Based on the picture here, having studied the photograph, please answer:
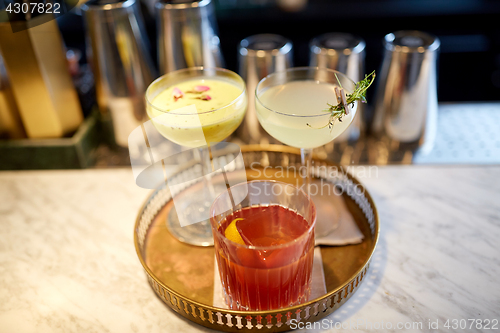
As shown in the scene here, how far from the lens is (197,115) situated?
39.6 inches

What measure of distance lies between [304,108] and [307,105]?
0.01 metres

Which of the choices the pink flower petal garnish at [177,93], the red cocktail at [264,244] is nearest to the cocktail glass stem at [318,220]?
the red cocktail at [264,244]

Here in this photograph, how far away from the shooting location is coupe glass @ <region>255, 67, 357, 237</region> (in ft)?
3.17

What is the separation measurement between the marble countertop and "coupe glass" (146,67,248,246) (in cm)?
16

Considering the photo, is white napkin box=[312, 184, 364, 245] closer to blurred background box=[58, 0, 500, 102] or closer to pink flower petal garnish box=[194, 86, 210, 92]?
pink flower petal garnish box=[194, 86, 210, 92]

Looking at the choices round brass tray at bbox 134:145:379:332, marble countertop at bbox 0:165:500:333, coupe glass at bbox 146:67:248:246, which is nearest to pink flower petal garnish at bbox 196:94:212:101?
coupe glass at bbox 146:67:248:246

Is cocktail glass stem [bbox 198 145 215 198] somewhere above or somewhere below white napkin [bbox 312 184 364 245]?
above

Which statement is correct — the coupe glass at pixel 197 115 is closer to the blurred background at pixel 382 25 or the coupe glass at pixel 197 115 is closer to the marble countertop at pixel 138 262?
the marble countertop at pixel 138 262

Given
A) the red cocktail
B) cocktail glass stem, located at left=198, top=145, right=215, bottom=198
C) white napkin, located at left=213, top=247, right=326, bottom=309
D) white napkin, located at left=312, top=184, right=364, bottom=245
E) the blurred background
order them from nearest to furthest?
the red cocktail
white napkin, located at left=213, top=247, right=326, bottom=309
white napkin, located at left=312, top=184, right=364, bottom=245
cocktail glass stem, located at left=198, top=145, right=215, bottom=198
the blurred background

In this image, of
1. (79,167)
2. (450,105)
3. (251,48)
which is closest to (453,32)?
(450,105)

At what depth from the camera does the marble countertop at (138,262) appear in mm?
897

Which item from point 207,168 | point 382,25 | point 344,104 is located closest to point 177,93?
point 207,168

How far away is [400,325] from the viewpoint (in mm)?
867

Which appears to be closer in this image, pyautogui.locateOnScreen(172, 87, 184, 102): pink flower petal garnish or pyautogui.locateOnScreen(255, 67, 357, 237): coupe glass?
pyautogui.locateOnScreen(255, 67, 357, 237): coupe glass
